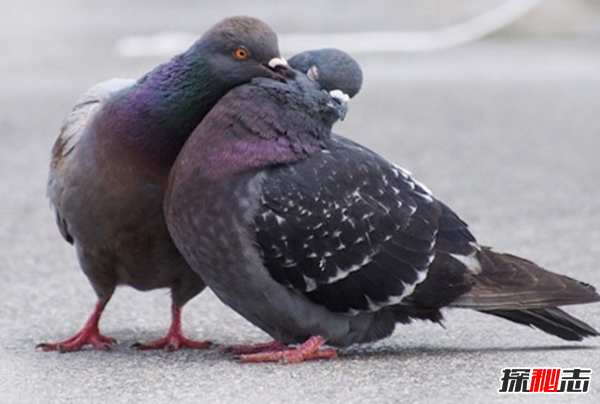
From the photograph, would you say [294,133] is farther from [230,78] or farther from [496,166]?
[496,166]

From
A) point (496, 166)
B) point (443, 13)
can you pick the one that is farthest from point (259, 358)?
point (443, 13)

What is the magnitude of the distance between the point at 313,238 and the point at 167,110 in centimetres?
86

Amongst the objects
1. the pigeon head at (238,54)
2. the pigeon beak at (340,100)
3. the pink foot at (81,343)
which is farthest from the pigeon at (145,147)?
the pink foot at (81,343)

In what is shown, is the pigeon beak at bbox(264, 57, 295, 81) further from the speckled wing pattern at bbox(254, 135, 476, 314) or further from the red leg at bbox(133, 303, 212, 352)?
the red leg at bbox(133, 303, 212, 352)

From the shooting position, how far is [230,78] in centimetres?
653

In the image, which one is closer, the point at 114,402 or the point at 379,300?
the point at 114,402

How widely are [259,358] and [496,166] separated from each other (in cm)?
654

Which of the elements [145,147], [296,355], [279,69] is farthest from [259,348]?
[279,69]

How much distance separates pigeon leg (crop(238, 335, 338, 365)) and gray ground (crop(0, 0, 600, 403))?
8 cm

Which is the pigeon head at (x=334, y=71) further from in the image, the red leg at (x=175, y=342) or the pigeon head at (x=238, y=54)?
the red leg at (x=175, y=342)

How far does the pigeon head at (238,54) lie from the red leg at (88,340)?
4.48 ft

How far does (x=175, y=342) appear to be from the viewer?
7.05m

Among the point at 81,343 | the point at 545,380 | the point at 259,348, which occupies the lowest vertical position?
the point at 81,343

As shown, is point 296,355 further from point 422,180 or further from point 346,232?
point 422,180
